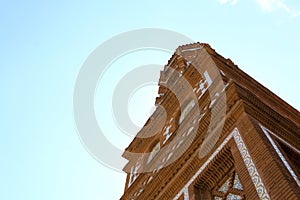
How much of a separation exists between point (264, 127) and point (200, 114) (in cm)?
201

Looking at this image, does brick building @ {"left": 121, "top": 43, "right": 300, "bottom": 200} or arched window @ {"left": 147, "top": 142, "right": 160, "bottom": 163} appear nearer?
brick building @ {"left": 121, "top": 43, "right": 300, "bottom": 200}

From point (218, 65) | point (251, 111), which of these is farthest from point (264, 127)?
point (218, 65)

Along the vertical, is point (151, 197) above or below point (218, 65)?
below

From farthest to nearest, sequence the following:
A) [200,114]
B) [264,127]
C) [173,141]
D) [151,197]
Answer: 1. [173,141]
2. [200,114]
3. [151,197]
4. [264,127]

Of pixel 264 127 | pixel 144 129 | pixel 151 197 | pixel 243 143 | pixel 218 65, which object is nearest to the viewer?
pixel 243 143

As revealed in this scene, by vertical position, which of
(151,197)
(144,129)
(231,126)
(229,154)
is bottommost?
(151,197)

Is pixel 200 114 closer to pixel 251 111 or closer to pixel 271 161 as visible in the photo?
pixel 251 111

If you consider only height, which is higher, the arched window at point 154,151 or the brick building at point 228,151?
the arched window at point 154,151

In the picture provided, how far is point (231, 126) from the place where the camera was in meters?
6.08

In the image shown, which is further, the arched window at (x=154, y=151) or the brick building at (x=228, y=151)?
the arched window at (x=154, y=151)

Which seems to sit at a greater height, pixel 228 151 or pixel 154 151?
pixel 154 151

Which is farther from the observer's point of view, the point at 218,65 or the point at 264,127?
the point at 218,65

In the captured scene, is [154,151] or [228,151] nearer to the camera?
[228,151]

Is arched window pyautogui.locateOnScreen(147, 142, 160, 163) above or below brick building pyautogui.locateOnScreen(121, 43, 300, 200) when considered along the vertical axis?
above
